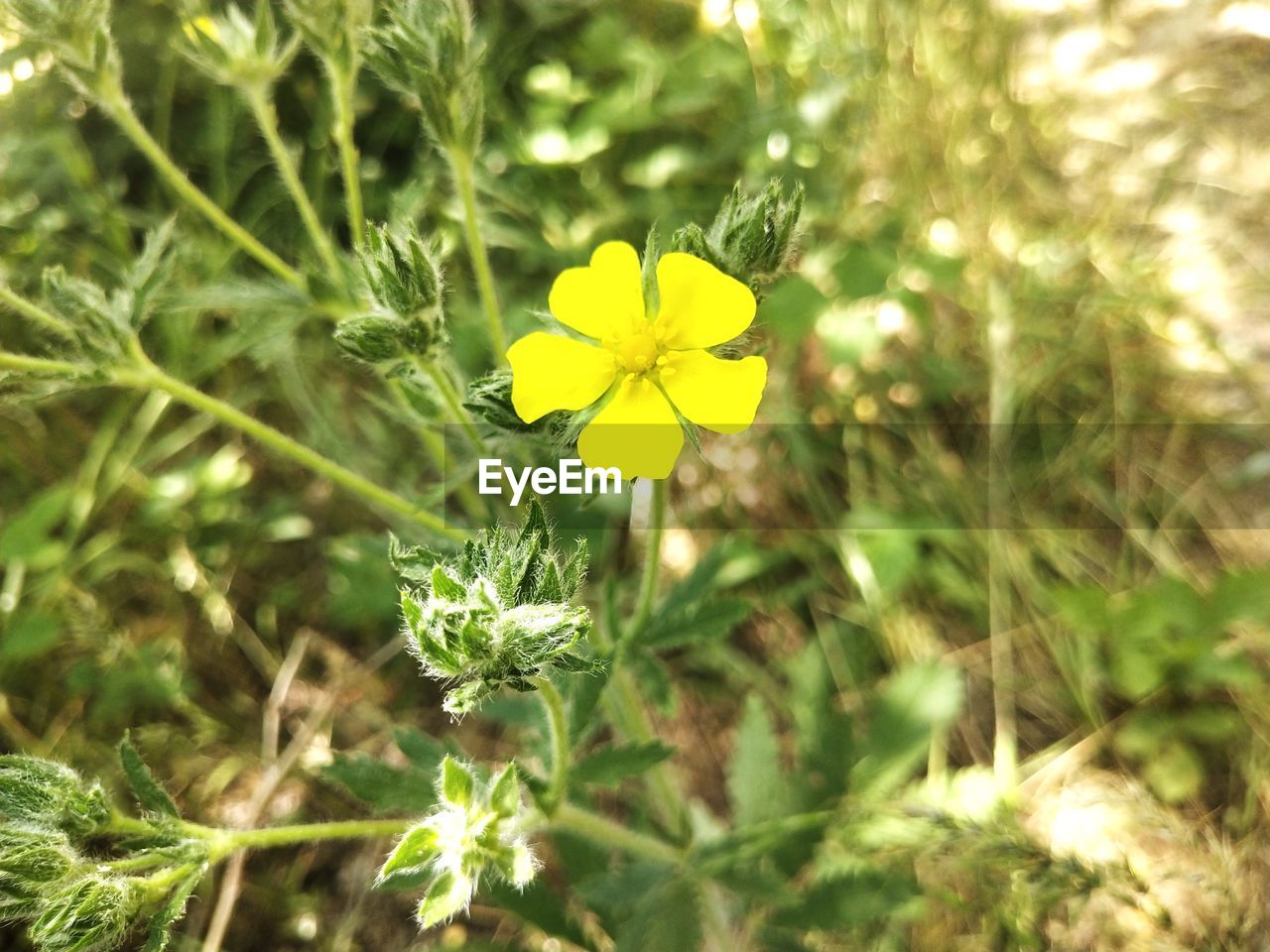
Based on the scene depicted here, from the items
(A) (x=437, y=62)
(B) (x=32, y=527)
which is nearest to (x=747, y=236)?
(A) (x=437, y=62)

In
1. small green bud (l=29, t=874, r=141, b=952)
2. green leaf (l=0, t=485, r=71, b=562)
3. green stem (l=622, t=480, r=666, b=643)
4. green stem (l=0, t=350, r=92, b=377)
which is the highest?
green leaf (l=0, t=485, r=71, b=562)

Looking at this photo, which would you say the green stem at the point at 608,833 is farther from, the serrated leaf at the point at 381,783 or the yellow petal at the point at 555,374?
the yellow petal at the point at 555,374

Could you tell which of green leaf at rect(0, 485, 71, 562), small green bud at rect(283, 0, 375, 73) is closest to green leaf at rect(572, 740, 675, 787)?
small green bud at rect(283, 0, 375, 73)

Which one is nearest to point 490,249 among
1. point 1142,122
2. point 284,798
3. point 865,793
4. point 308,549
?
point 308,549

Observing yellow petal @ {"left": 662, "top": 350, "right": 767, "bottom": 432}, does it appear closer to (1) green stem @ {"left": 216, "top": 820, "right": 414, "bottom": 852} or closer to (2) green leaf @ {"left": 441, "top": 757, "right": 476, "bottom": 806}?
(2) green leaf @ {"left": 441, "top": 757, "right": 476, "bottom": 806}

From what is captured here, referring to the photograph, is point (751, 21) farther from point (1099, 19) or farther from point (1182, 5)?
point (1182, 5)

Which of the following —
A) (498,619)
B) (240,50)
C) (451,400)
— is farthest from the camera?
(240,50)

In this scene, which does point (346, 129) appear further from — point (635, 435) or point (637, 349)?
point (635, 435)
